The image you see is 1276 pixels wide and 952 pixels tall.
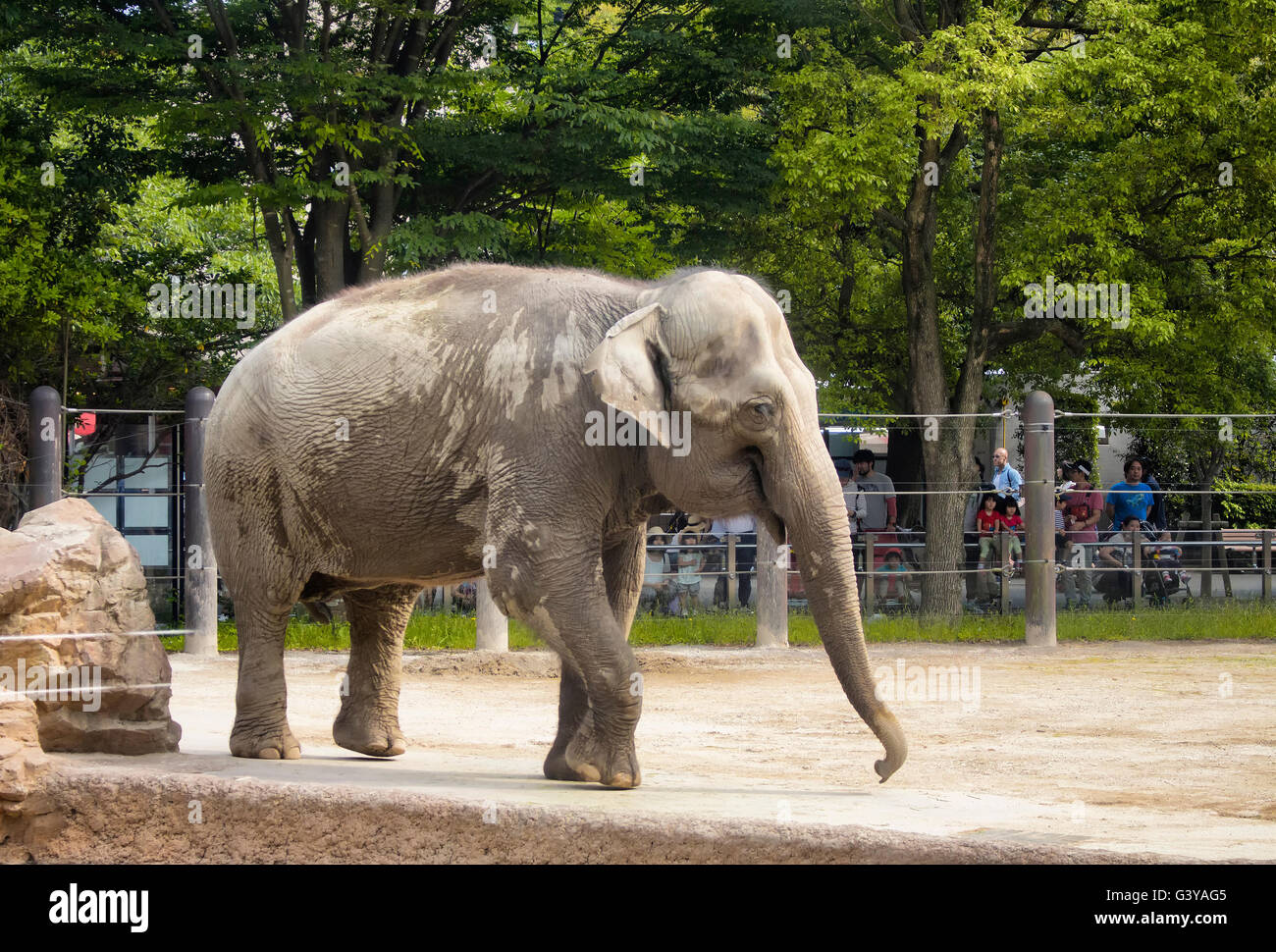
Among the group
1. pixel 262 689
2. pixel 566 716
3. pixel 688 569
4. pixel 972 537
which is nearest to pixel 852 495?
pixel 972 537

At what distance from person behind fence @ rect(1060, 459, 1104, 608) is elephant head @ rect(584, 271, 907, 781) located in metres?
9.07

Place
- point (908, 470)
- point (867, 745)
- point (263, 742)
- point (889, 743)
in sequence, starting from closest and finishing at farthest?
point (889, 743), point (263, 742), point (867, 745), point (908, 470)

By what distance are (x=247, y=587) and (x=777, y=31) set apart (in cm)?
1385

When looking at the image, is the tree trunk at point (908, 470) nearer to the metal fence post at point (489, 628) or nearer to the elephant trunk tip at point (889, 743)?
the metal fence post at point (489, 628)

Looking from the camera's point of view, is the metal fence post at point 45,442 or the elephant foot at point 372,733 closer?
the elephant foot at point 372,733

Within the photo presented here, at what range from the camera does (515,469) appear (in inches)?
258

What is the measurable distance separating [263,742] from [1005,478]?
958 cm

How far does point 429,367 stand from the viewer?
6.94 meters

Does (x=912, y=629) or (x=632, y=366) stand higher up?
(x=632, y=366)

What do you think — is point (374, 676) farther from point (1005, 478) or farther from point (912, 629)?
point (1005, 478)

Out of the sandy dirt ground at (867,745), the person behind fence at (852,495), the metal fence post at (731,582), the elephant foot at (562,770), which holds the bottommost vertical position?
the sandy dirt ground at (867,745)

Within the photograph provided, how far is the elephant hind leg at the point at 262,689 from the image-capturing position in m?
7.42

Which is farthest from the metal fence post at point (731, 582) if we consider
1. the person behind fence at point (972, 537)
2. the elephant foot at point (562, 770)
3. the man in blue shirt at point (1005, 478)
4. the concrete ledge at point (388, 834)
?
the concrete ledge at point (388, 834)

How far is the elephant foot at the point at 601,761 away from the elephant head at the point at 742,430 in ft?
3.05
